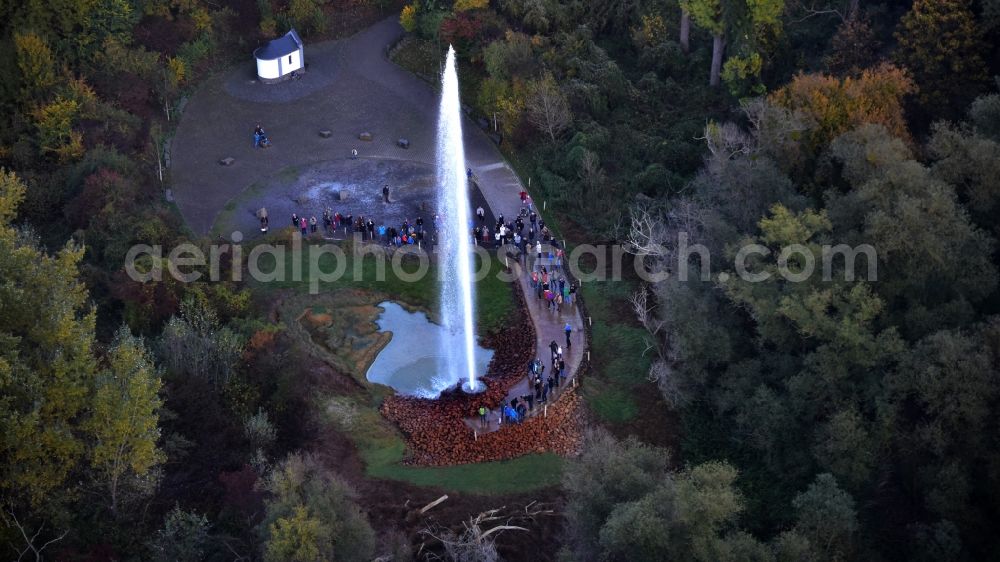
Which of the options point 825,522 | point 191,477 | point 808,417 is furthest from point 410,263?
point 825,522

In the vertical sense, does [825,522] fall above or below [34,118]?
below

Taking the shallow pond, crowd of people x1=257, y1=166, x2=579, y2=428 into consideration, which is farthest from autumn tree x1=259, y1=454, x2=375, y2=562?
crowd of people x1=257, y1=166, x2=579, y2=428

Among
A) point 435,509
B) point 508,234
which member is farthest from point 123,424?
point 508,234

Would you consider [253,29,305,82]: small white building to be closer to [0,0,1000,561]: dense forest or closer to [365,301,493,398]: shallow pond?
[0,0,1000,561]: dense forest

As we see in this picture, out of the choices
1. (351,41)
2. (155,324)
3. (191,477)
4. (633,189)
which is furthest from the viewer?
(351,41)

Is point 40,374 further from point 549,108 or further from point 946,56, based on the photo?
point 946,56

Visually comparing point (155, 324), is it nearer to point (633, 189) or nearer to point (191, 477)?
point (191, 477)
